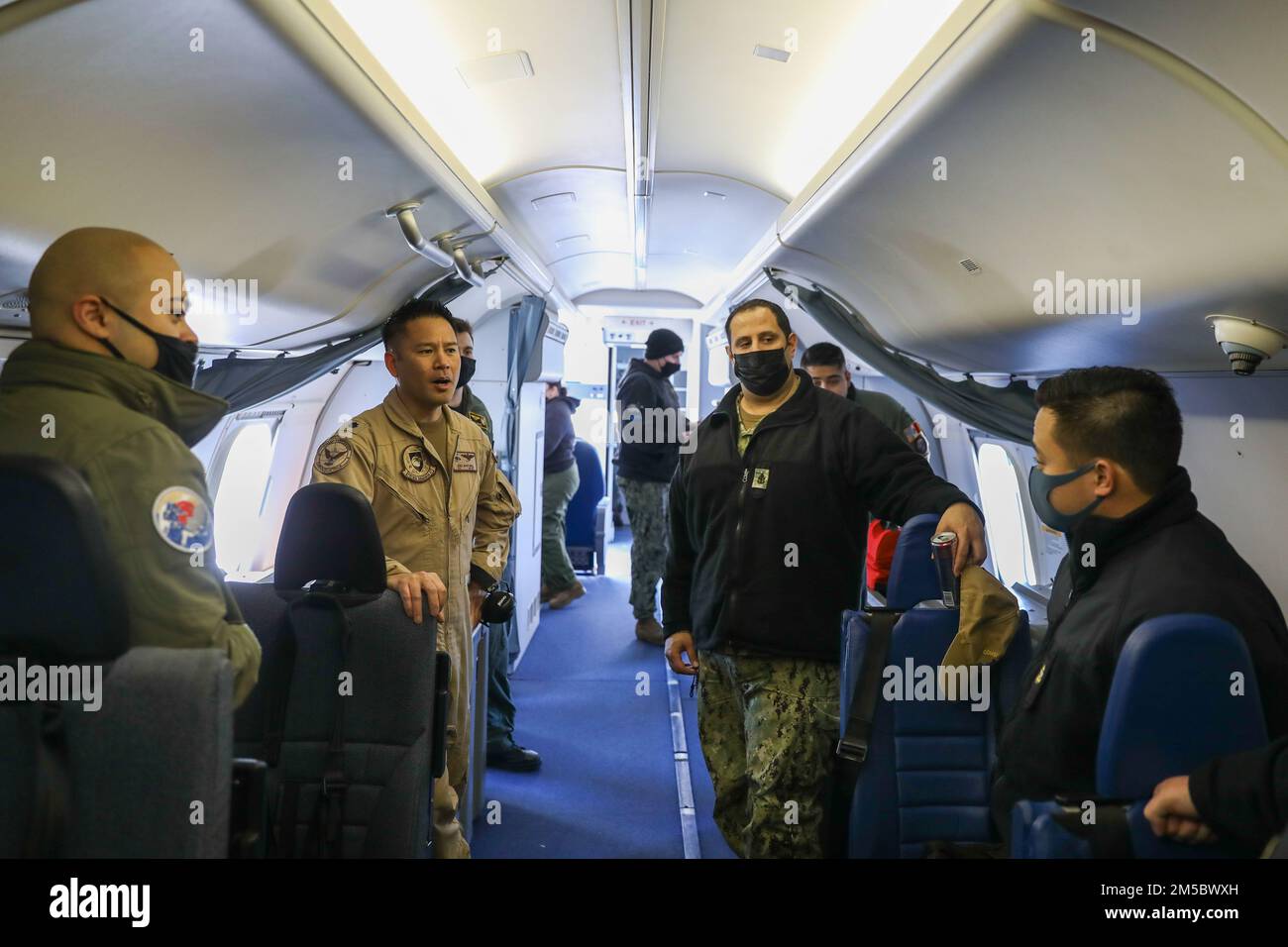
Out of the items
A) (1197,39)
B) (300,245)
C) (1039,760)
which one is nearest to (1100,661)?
(1039,760)

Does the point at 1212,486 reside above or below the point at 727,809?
above

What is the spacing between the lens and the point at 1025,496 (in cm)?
402

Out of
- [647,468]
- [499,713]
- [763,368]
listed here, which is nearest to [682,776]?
[499,713]

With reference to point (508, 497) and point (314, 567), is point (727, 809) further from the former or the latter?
point (314, 567)

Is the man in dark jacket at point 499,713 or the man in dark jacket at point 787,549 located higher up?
the man in dark jacket at point 787,549

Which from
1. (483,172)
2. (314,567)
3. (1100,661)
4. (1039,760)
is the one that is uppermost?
(483,172)

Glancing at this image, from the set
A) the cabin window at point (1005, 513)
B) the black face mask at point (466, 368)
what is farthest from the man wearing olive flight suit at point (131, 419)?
the cabin window at point (1005, 513)

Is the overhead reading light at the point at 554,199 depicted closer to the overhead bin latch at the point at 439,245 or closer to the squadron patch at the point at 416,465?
the overhead bin latch at the point at 439,245

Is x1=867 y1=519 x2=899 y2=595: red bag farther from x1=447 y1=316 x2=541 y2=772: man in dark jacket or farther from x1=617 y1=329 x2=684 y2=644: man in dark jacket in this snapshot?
x1=617 y1=329 x2=684 y2=644: man in dark jacket

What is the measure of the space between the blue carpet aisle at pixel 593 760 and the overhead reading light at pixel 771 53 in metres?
2.27

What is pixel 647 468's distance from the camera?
6031 mm

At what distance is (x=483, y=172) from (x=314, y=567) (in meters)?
2.57

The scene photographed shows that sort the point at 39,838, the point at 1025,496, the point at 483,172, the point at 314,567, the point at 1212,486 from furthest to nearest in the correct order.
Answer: the point at 1025,496 → the point at 483,172 → the point at 1212,486 → the point at 314,567 → the point at 39,838

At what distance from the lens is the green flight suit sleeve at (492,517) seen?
2426mm
